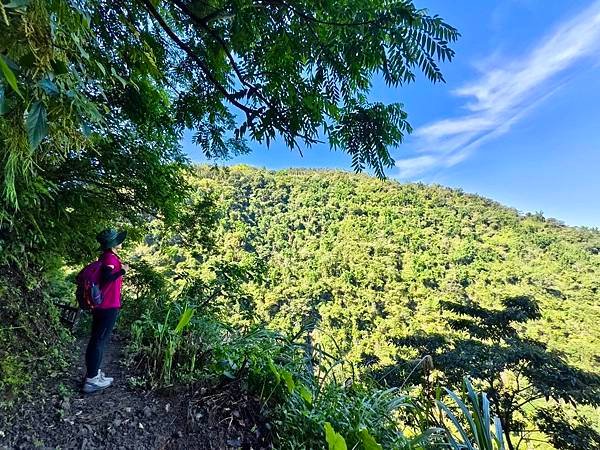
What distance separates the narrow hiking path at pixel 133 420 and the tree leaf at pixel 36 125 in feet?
5.63

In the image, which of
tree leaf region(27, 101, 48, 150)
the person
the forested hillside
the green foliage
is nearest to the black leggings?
the person

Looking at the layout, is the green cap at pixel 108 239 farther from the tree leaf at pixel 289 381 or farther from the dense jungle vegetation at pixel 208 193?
the tree leaf at pixel 289 381

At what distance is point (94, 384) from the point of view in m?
2.19

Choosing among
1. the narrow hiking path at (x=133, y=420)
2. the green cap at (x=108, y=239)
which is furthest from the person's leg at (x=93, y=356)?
the green cap at (x=108, y=239)

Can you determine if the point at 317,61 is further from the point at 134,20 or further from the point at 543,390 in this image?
Answer: the point at 543,390

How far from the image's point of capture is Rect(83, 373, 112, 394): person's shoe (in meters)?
2.18

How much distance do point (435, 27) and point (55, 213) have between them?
306 centimetres

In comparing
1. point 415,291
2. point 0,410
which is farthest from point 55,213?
point 415,291

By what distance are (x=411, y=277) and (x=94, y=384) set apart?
29.6m

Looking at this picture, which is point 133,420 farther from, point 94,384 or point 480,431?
point 480,431

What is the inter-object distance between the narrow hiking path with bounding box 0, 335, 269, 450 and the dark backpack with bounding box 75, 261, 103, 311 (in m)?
0.52

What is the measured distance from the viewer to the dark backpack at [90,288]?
7.50 feet

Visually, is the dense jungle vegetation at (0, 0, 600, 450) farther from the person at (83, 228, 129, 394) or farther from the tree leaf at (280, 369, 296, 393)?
the person at (83, 228, 129, 394)

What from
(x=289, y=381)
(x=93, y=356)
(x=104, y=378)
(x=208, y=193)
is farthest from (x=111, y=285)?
(x=208, y=193)
